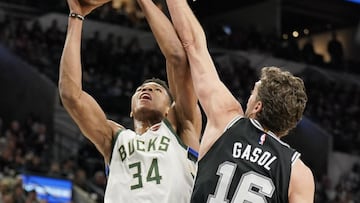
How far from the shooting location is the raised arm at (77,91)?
380 centimetres

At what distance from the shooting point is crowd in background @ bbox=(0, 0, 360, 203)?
1258 cm

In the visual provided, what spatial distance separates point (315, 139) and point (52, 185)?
29.5 feet

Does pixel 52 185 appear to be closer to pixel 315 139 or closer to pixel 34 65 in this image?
pixel 34 65

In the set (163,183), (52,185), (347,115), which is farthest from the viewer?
(347,115)

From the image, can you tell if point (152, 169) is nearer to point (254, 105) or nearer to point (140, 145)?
point (140, 145)

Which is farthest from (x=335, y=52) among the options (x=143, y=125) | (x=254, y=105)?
(x=254, y=105)

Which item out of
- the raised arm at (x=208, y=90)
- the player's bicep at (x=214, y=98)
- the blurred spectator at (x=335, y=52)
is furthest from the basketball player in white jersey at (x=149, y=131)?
the blurred spectator at (x=335, y=52)

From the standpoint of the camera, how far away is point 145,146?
3.85 metres

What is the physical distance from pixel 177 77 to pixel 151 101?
27 cm

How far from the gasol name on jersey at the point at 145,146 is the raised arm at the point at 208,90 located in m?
0.51

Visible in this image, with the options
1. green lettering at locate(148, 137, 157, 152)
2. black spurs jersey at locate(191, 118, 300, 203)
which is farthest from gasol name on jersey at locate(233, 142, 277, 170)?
green lettering at locate(148, 137, 157, 152)

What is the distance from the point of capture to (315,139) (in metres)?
18.7

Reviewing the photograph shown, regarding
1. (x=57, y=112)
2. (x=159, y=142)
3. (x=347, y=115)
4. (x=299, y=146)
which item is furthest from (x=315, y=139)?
(x=159, y=142)

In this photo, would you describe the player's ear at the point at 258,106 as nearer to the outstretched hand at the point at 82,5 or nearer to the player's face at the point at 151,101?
the player's face at the point at 151,101
